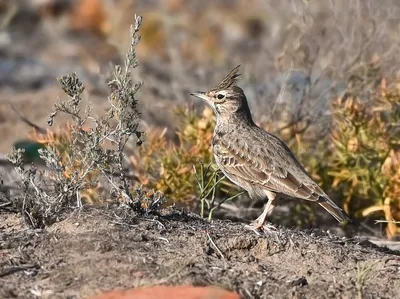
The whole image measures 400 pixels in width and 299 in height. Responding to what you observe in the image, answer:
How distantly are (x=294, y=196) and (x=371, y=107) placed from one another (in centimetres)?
202

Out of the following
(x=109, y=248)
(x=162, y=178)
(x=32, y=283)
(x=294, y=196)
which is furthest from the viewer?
(x=162, y=178)

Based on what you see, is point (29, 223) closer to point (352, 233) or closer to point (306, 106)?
point (352, 233)

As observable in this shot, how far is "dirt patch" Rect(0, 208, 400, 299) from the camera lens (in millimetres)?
4918

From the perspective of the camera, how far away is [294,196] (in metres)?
6.46

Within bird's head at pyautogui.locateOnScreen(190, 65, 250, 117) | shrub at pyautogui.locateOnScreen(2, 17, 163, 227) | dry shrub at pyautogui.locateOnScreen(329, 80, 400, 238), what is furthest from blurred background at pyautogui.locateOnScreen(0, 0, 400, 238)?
shrub at pyautogui.locateOnScreen(2, 17, 163, 227)

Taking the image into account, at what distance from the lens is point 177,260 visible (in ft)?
16.9

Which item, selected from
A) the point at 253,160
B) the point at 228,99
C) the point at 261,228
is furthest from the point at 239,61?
the point at 261,228

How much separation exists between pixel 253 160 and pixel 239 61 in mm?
6053

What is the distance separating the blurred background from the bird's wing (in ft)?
3.66

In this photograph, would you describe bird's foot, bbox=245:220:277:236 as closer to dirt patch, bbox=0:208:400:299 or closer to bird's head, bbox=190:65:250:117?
dirt patch, bbox=0:208:400:299

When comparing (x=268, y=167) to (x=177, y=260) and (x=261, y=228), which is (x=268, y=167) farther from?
(x=177, y=260)

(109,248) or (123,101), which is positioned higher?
(123,101)

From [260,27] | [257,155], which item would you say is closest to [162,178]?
[257,155]

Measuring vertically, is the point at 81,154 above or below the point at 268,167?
above
